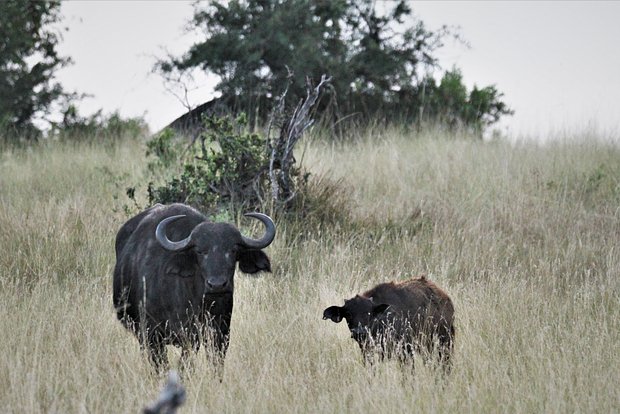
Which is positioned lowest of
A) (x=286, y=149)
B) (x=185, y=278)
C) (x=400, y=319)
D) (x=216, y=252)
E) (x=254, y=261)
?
(x=400, y=319)

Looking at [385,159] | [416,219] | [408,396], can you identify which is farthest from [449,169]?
[408,396]

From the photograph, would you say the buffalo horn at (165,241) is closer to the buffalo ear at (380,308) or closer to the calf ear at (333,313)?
the calf ear at (333,313)

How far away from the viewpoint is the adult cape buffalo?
22.8 ft

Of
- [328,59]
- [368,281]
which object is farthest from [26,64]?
[368,281]

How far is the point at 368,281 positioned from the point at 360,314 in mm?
2994

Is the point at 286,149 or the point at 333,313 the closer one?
the point at 333,313

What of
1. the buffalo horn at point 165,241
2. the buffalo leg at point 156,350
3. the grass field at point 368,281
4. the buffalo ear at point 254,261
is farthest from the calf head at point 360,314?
the buffalo leg at point 156,350

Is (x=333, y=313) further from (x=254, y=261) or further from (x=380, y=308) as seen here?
(x=254, y=261)

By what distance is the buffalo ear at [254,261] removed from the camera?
7332 millimetres

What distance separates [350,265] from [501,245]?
7.27ft

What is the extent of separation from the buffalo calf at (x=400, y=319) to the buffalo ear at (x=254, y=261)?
1.91 ft

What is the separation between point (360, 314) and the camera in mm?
7219

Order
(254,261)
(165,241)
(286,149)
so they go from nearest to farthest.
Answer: (165,241) → (254,261) → (286,149)

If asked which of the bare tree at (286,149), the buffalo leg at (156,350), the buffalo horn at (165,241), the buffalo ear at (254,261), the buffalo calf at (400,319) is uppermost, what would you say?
the bare tree at (286,149)
